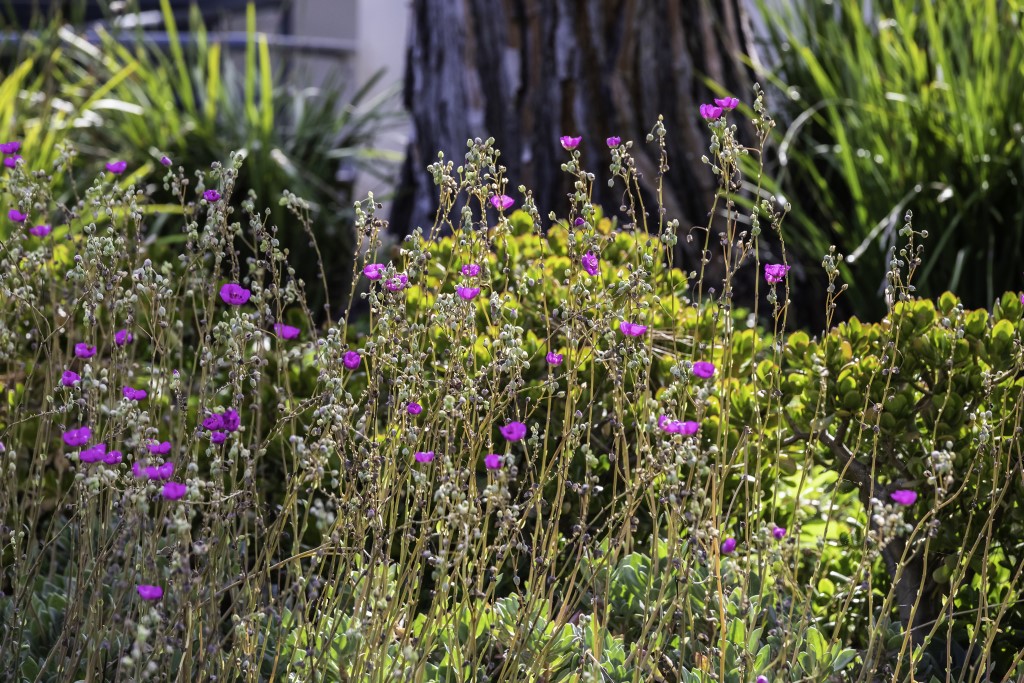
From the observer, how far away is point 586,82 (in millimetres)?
4223

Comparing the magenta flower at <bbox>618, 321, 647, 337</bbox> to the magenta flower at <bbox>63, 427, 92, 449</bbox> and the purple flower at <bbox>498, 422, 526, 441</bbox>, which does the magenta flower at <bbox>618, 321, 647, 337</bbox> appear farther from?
the magenta flower at <bbox>63, 427, 92, 449</bbox>

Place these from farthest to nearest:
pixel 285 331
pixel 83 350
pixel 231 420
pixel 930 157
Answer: pixel 930 157 → pixel 285 331 → pixel 83 350 → pixel 231 420

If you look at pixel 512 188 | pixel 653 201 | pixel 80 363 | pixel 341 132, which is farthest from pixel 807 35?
pixel 80 363

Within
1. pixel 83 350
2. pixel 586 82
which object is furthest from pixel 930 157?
pixel 83 350

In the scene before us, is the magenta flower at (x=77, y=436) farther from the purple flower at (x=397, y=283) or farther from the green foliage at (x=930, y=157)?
the green foliage at (x=930, y=157)

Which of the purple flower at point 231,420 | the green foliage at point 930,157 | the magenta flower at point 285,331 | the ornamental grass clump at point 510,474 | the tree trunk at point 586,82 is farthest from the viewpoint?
the tree trunk at point 586,82

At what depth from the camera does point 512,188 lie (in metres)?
4.28

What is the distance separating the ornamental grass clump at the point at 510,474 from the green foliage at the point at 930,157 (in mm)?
1090

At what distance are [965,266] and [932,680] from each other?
2.03 m

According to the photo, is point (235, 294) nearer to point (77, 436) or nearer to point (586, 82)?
point (77, 436)

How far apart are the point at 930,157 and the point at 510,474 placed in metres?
2.58

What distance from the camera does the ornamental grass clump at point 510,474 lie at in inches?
70.7

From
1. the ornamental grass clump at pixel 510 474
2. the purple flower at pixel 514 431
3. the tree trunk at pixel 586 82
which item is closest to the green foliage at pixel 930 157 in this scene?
the tree trunk at pixel 586 82

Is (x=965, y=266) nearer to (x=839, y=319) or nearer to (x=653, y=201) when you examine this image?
(x=839, y=319)
